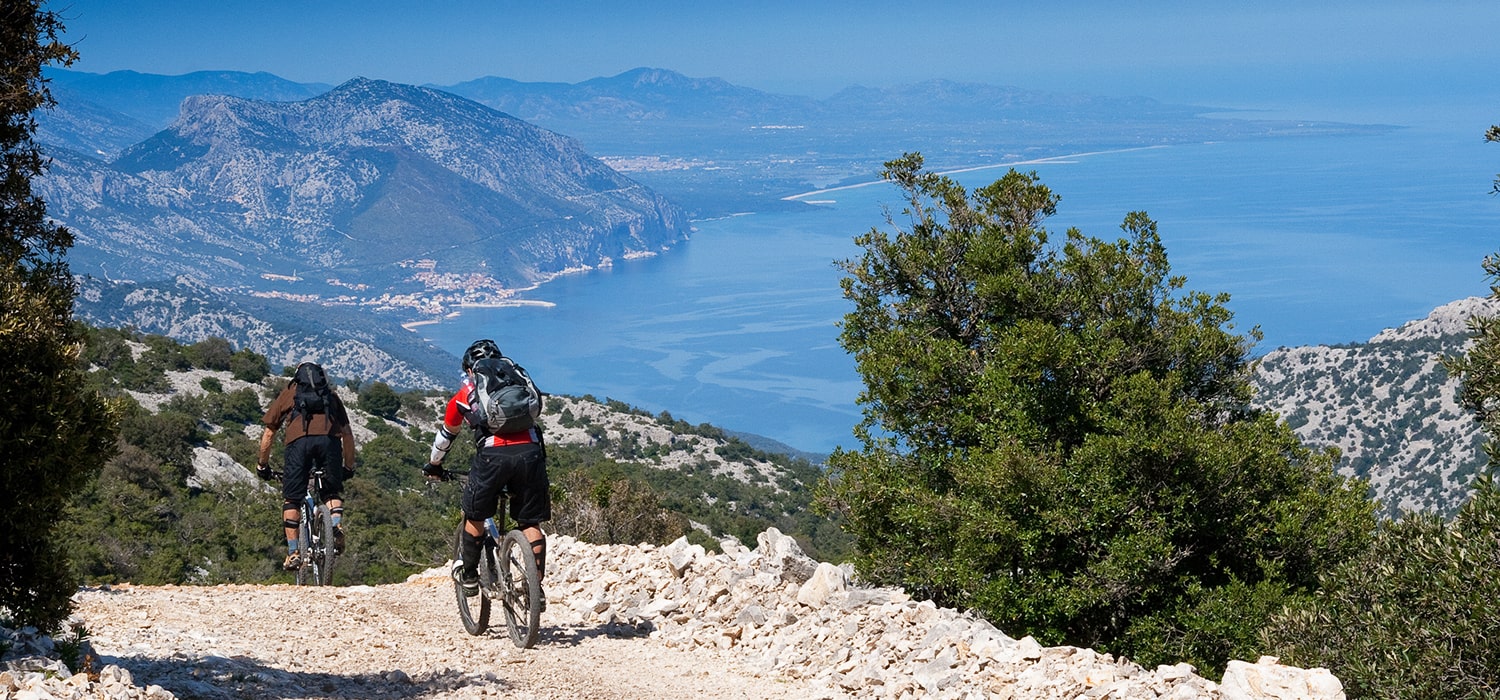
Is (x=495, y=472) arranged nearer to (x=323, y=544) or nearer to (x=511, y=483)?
(x=511, y=483)

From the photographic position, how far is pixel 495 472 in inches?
269

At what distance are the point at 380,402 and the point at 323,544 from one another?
35.9 m

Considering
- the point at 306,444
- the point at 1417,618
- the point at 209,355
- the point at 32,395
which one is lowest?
the point at 209,355

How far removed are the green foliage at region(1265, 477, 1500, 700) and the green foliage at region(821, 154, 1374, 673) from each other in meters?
1.34

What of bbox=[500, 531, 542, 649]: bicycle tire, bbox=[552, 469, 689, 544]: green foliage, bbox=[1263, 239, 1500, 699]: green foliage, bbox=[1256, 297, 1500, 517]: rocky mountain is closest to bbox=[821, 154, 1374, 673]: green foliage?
bbox=[1263, 239, 1500, 699]: green foliage

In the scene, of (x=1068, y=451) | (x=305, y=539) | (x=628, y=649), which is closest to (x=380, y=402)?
(x=305, y=539)

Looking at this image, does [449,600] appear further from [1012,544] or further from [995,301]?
[995,301]

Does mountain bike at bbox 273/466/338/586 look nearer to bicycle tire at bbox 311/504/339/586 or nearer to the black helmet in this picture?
bicycle tire at bbox 311/504/339/586

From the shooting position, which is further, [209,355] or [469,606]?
[209,355]

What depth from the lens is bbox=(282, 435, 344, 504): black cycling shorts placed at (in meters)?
9.34

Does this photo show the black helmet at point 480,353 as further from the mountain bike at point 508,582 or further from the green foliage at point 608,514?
the green foliage at point 608,514

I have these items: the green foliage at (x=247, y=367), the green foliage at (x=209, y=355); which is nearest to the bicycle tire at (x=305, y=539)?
the green foliage at (x=247, y=367)

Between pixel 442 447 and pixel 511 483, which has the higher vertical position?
pixel 442 447

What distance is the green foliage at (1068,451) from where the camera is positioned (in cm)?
939
